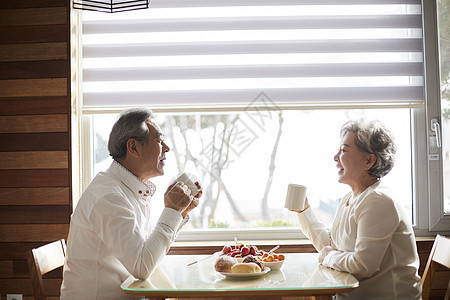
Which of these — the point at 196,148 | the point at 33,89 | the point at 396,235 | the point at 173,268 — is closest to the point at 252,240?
the point at 196,148

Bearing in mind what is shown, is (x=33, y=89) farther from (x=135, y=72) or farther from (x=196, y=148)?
(x=196, y=148)

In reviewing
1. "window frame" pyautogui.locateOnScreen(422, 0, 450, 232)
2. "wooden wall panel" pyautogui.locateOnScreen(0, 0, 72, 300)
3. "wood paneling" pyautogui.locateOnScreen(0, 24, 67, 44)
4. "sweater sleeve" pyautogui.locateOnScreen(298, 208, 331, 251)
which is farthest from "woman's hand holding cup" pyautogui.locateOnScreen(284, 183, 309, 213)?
"wood paneling" pyautogui.locateOnScreen(0, 24, 67, 44)

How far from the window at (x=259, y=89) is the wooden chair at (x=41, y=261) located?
2.51 feet

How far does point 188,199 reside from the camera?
1.95 m

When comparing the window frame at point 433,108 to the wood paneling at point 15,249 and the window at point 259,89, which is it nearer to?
the window at point 259,89

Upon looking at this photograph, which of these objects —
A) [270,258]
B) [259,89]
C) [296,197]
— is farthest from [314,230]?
[259,89]

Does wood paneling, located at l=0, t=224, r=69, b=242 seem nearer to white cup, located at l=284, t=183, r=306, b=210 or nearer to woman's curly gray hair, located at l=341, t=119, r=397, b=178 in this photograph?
white cup, located at l=284, t=183, r=306, b=210

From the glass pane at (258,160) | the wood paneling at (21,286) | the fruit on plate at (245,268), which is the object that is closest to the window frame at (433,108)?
the glass pane at (258,160)

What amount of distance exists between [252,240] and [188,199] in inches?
39.8

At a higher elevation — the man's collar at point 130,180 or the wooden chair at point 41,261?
the man's collar at point 130,180

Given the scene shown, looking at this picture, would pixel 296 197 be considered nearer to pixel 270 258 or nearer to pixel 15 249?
pixel 270 258

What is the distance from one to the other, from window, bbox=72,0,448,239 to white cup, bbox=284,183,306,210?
0.67 m

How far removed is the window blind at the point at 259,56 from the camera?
2.79 meters

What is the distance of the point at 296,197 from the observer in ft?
7.29
